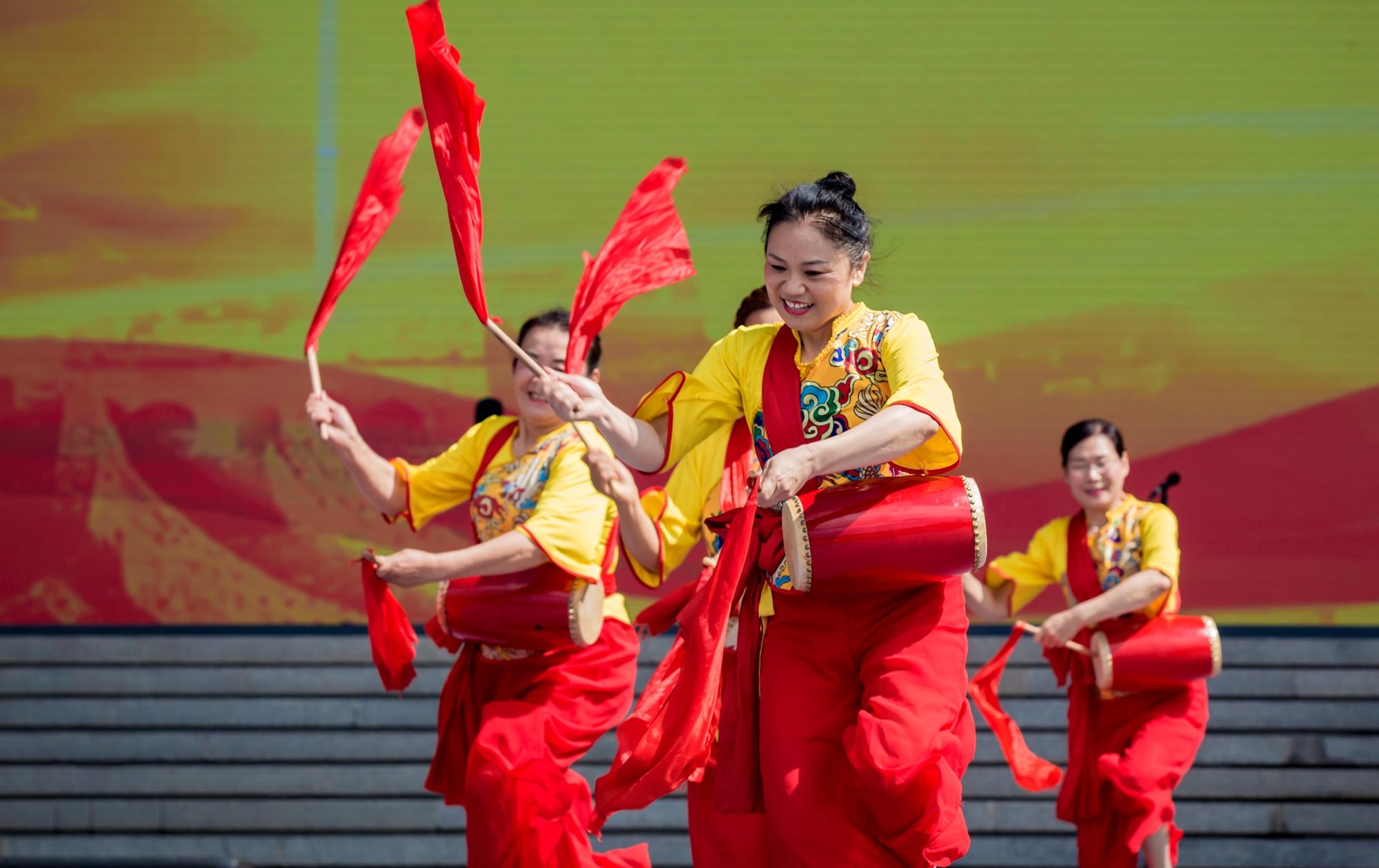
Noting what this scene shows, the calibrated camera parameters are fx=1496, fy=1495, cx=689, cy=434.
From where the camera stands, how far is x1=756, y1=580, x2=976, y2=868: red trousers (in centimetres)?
211

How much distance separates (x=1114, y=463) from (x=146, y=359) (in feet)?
9.99

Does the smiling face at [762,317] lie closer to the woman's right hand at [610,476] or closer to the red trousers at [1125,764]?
the woman's right hand at [610,476]

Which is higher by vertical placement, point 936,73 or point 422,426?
point 936,73

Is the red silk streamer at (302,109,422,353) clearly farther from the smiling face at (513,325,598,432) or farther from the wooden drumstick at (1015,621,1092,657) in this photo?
the wooden drumstick at (1015,621,1092,657)

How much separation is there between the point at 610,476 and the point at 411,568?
468 mm

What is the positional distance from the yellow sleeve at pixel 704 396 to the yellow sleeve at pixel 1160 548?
1616 mm

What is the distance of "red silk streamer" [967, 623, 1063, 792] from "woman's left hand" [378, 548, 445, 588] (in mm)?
1235

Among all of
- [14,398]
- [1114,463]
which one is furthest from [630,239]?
[14,398]

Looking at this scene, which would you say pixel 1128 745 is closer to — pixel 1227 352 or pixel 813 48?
pixel 1227 352

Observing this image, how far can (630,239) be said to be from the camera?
264 centimetres

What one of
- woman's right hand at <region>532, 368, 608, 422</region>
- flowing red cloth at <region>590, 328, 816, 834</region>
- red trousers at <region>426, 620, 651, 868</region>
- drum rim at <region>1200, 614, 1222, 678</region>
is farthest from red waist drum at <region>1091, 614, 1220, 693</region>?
woman's right hand at <region>532, 368, 608, 422</region>

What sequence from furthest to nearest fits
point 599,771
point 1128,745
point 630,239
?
1. point 599,771
2. point 1128,745
3. point 630,239

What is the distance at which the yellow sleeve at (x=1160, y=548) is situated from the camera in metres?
3.60

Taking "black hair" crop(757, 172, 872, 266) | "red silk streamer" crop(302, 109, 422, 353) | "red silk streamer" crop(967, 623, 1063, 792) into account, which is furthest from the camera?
"red silk streamer" crop(967, 623, 1063, 792)
